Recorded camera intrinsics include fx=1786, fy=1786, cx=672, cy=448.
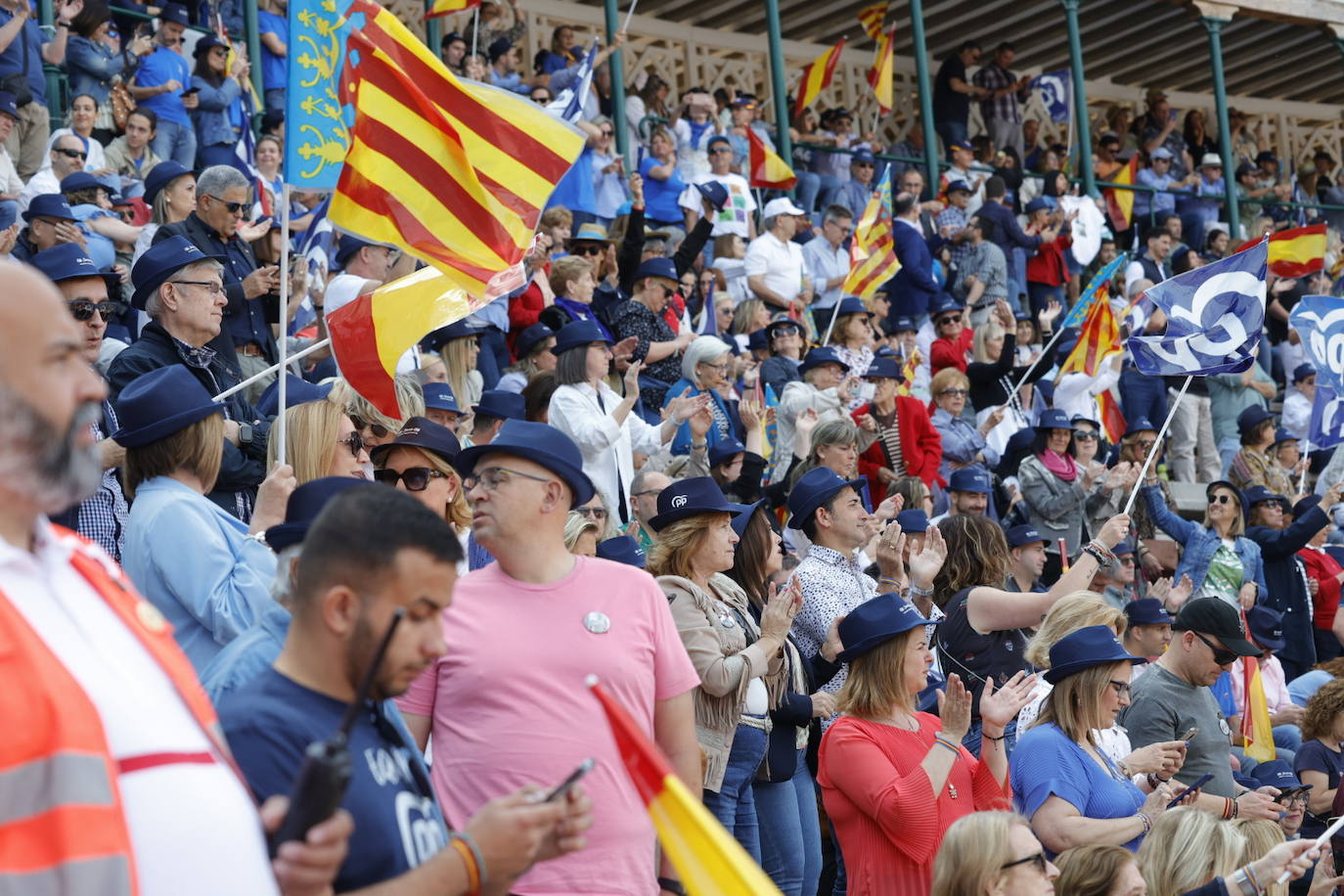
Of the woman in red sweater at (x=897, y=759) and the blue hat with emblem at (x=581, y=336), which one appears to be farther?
the blue hat with emblem at (x=581, y=336)

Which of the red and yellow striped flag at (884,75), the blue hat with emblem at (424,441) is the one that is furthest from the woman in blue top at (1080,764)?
the red and yellow striped flag at (884,75)

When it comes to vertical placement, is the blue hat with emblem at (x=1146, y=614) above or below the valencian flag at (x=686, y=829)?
below

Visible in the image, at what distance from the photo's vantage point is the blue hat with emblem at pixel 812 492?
7.20 metres

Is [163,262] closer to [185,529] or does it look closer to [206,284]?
[206,284]

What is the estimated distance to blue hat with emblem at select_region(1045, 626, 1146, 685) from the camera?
614 centimetres

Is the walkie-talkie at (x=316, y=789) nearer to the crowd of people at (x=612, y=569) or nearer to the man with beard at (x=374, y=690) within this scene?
the crowd of people at (x=612, y=569)

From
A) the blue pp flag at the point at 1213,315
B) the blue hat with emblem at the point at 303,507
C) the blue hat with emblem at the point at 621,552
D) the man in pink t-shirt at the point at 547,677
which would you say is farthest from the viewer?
the blue pp flag at the point at 1213,315

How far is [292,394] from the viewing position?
20.4 feet

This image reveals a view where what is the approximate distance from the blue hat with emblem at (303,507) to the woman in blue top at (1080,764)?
9.86 feet

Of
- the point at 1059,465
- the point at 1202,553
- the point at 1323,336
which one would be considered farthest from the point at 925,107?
the point at 1202,553

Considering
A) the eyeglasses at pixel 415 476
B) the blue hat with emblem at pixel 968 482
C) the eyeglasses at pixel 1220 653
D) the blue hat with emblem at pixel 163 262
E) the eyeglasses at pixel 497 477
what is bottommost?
the eyeglasses at pixel 1220 653

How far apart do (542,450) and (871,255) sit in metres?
10.2

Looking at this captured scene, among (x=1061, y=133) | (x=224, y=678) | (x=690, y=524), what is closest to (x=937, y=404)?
(x=690, y=524)

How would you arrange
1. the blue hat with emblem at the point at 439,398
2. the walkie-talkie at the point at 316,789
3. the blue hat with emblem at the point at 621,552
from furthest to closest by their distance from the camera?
1. the blue hat with emblem at the point at 439,398
2. the blue hat with emblem at the point at 621,552
3. the walkie-talkie at the point at 316,789
